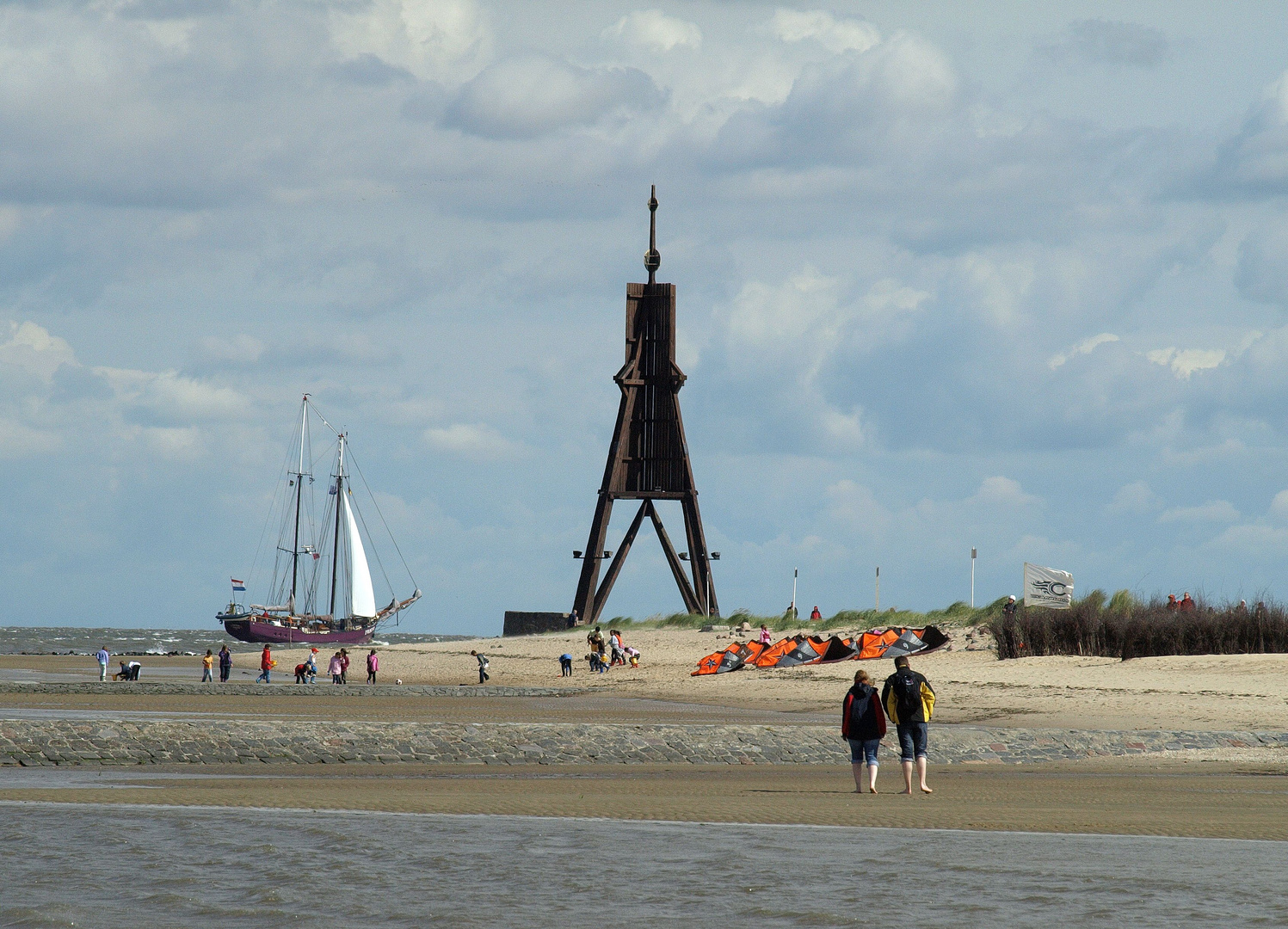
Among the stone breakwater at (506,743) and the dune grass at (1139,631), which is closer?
the stone breakwater at (506,743)

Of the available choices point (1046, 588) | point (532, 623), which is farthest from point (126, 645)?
point (1046, 588)

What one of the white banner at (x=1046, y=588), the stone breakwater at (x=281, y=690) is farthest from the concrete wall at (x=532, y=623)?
the white banner at (x=1046, y=588)

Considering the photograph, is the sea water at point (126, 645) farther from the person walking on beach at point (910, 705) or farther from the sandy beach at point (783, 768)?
the person walking on beach at point (910, 705)

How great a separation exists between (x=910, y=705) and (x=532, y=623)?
1889 inches

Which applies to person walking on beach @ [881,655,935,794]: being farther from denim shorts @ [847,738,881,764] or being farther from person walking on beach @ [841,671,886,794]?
denim shorts @ [847,738,881,764]

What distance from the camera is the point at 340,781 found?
673 inches

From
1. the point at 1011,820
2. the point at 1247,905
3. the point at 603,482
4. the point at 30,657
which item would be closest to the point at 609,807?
the point at 1011,820

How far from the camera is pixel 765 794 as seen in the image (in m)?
15.7

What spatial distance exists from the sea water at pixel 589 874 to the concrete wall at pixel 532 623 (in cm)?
4769

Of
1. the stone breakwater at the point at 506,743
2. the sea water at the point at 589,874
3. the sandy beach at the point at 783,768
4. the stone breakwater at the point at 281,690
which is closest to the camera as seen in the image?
the sea water at the point at 589,874

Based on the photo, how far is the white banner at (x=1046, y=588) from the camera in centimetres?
Answer: 3694

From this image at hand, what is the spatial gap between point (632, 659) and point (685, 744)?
23924 mm

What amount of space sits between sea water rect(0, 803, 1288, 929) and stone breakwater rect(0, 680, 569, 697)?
22.6 metres

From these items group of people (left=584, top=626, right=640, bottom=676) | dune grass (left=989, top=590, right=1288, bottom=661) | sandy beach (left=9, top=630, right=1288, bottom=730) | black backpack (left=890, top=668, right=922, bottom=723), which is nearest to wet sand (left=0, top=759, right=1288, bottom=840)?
black backpack (left=890, top=668, right=922, bottom=723)
